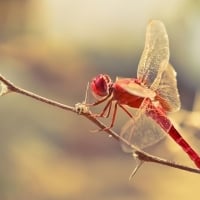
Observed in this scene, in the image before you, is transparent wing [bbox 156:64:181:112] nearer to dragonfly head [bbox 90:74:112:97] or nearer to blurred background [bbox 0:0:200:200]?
dragonfly head [bbox 90:74:112:97]

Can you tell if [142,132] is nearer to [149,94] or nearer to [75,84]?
[149,94]

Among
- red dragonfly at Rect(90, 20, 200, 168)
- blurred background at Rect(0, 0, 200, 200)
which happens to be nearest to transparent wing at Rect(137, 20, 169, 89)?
red dragonfly at Rect(90, 20, 200, 168)

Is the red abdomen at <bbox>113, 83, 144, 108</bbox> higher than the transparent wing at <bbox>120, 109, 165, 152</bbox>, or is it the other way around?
the red abdomen at <bbox>113, 83, 144, 108</bbox>

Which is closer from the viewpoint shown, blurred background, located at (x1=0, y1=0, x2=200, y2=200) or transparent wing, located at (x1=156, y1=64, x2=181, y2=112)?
transparent wing, located at (x1=156, y1=64, x2=181, y2=112)

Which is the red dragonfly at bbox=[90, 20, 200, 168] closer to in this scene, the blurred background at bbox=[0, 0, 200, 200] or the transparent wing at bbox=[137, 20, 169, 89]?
the transparent wing at bbox=[137, 20, 169, 89]

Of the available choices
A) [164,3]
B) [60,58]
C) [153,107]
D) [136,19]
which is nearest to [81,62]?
[60,58]

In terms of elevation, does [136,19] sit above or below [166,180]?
above

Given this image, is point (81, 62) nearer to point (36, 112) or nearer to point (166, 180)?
point (36, 112)
